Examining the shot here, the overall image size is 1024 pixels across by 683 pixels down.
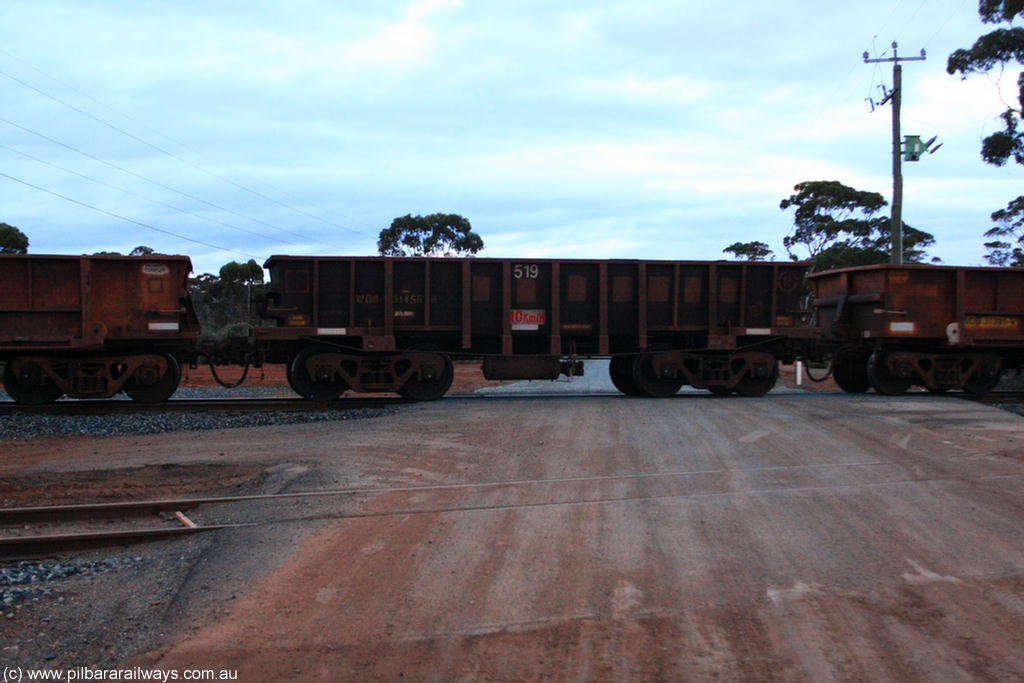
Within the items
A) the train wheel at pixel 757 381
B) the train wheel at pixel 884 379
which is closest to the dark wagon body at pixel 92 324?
the train wheel at pixel 757 381

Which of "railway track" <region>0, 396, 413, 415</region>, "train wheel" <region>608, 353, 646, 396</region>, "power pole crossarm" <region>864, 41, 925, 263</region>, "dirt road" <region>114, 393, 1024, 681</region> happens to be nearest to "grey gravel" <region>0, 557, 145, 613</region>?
"dirt road" <region>114, 393, 1024, 681</region>

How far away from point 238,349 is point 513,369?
5.37 m

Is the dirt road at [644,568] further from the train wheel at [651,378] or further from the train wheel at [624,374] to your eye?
the train wheel at [624,374]

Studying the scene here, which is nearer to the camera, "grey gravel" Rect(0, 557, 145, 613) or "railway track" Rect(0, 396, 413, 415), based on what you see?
"grey gravel" Rect(0, 557, 145, 613)

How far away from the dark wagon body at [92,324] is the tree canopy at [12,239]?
31.4 meters

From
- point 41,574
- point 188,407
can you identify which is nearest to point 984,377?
point 188,407

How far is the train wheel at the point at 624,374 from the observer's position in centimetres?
1656

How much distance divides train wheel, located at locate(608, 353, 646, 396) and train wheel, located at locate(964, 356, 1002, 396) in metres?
6.83

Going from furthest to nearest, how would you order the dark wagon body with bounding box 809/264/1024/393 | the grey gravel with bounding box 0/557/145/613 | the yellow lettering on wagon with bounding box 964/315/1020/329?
the yellow lettering on wagon with bounding box 964/315/1020/329 < the dark wagon body with bounding box 809/264/1024/393 < the grey gravel with bounding box 0/557/145/613

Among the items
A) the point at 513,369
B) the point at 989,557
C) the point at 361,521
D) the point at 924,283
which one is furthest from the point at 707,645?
the point at 924,283

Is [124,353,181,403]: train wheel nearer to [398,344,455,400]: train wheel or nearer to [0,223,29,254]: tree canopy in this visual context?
[398,344,455,400]: train wheel

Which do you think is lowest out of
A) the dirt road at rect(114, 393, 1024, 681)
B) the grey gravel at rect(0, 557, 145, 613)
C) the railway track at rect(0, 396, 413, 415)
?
the grey gravel at rect(0, 557, 145, 613)

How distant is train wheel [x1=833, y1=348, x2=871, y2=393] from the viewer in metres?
16.7

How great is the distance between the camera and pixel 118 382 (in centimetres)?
1402
